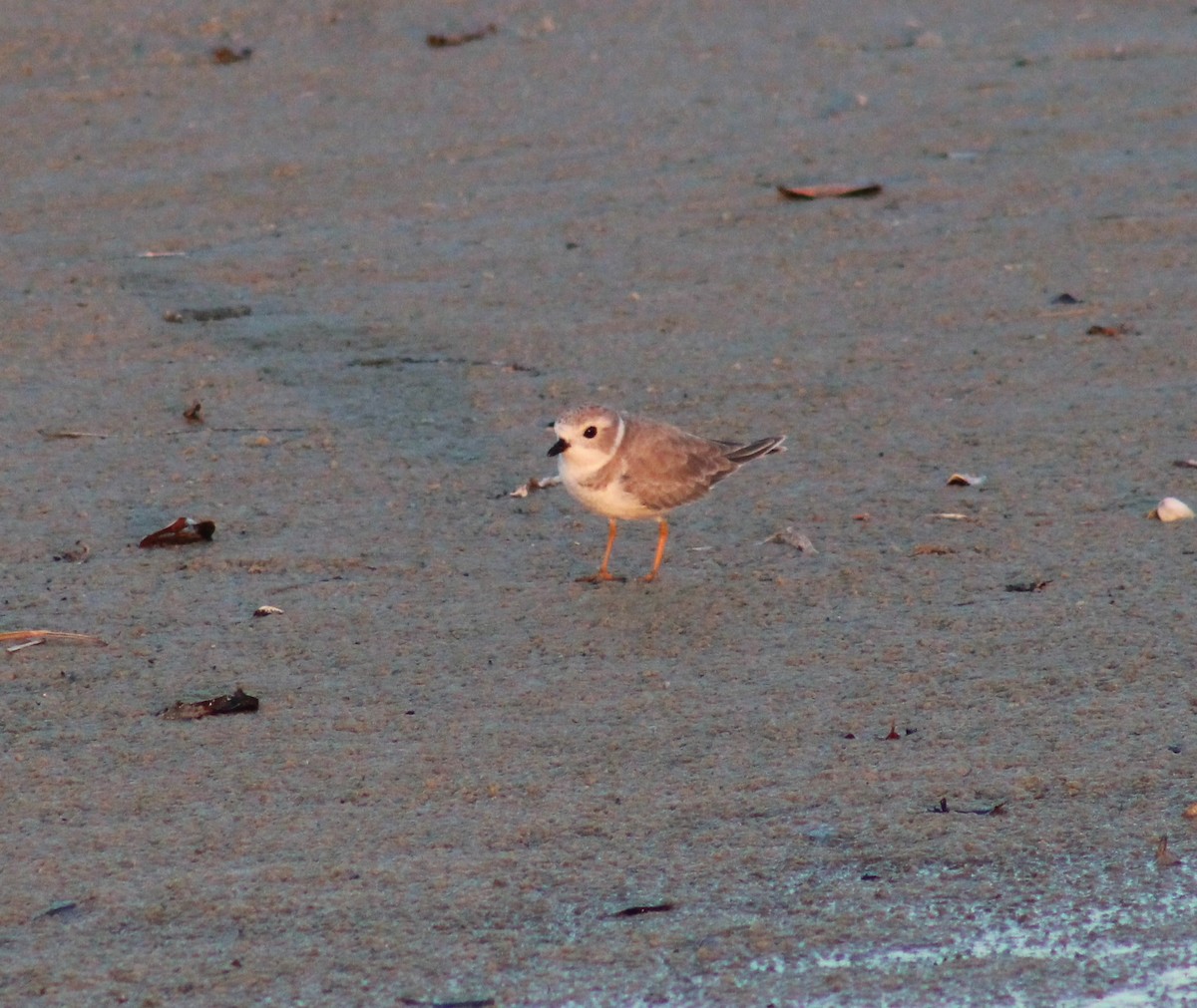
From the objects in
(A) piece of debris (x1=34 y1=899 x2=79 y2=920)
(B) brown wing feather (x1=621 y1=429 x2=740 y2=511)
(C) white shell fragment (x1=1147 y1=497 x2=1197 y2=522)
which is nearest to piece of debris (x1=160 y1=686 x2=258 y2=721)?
(A) piece of debris (x1=34 y1=899 x2=79 y2=920)

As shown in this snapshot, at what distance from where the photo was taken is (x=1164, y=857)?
402cm

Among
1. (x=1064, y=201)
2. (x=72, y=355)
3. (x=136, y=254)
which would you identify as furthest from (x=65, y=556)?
(x=1064, y=201)

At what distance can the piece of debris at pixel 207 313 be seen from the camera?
25.2 feet

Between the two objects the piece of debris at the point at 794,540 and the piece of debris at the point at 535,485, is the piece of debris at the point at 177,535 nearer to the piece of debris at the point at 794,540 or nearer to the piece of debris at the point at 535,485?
the piece of debris at the point at 535,485

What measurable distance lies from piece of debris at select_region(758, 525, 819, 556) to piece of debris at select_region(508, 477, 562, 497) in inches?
33.1

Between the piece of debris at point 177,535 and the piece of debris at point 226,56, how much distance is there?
612cm

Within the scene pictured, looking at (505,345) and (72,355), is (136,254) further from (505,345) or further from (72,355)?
(505,345)

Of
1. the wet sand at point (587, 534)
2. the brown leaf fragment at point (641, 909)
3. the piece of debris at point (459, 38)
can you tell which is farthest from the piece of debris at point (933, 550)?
the piece of debris at point (459, 38)

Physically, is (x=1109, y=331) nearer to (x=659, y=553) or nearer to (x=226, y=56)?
(x=659, y=553)

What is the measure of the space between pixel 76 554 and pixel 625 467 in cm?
170

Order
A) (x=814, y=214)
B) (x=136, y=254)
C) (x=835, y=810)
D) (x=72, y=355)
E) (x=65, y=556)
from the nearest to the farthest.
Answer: (x=835, y=810) < (x=65, y=556) < (x=72, y=355) < (x=136, y=254) < (x=814, y=214)

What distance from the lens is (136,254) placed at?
8.34 m

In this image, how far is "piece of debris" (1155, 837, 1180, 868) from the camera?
4008mm

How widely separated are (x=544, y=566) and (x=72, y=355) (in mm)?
2643
